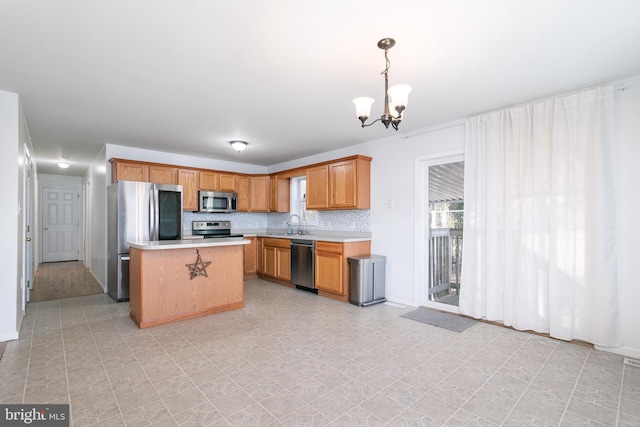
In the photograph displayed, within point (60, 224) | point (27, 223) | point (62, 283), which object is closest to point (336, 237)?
point (27, 223)

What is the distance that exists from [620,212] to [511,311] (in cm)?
138

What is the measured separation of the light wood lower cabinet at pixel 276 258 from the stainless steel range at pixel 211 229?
0.58m

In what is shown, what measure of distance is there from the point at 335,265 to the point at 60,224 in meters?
8.36

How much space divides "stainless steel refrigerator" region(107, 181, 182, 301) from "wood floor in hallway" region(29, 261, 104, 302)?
732mm

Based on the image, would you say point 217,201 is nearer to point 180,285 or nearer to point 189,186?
Answer: point 189,186

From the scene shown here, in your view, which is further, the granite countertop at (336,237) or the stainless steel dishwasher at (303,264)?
the stainless steel dishwasher at (303,264)

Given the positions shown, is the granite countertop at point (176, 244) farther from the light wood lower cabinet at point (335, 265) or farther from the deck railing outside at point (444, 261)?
the deck railing outside at point (444, 261)

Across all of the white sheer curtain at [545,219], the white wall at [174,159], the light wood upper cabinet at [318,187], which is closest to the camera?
the white sheer curtain at [545,219]

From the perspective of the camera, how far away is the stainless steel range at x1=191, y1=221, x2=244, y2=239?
6.14 metres

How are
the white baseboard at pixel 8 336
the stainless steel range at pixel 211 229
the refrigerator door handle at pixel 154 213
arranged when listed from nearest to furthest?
the white baseboard at pixel 8 336, the refrigerator door handle at pixel 154 213, the stainless steel range at pixel 211 229

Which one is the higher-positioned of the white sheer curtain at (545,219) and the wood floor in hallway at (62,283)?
the white sheer curtain at (545,219)

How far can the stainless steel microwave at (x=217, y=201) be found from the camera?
5953 millimetres

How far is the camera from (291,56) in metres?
2.42

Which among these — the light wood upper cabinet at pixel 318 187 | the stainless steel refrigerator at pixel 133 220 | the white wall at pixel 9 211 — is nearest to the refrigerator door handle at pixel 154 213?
the stainless steel refrigerator at pixel 133 220
